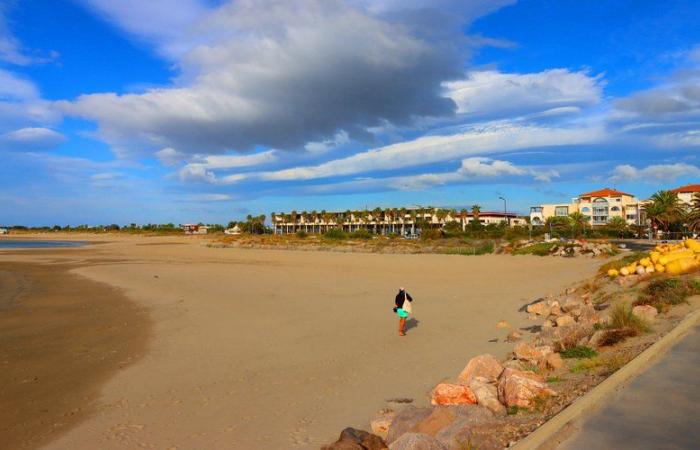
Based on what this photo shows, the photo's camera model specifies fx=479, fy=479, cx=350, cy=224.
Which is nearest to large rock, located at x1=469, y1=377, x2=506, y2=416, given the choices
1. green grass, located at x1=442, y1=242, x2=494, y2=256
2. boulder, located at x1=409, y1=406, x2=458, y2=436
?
boulder, located at x1=409, y1=406, x2=458, y2=436

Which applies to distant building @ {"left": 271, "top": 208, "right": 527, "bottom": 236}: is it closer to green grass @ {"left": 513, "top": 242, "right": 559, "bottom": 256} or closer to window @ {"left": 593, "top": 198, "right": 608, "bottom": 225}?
window @ {"left": 593, "top": 198, "right": 608, "bottom": 225}

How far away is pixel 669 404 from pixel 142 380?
28.2ft

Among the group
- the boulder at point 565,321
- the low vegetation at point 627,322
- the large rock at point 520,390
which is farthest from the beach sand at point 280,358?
the low vegetation at point 627,322

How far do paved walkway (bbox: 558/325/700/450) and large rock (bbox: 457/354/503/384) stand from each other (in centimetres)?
192

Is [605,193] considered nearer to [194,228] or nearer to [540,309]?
[540,309]

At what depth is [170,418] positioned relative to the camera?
23.9 ft

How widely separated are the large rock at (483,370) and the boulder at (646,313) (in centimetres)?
476

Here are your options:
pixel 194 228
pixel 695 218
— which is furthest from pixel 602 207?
pixel 194 228

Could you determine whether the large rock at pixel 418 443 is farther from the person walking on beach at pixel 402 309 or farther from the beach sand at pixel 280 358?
the person walking on beach at pixel 402 309

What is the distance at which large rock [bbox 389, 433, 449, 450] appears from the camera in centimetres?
470

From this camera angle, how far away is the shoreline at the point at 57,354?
291 inches

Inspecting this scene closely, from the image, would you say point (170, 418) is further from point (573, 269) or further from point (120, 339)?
point (573, 269)

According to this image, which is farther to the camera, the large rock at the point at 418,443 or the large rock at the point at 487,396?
the large rock at the point at 487,396

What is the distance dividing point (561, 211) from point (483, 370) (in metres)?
108
